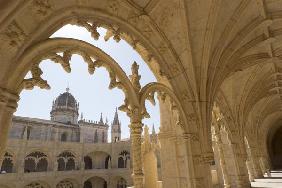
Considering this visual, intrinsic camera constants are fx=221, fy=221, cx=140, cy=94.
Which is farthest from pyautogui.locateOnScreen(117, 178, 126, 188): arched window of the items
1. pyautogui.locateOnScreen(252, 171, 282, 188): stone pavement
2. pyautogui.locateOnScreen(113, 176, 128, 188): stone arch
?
pyautogui.locateOnScreen(252, 171, 282, 188): stone pavement

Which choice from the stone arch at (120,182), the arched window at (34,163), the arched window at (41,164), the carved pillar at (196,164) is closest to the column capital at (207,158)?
the carved pillar at (196,164)

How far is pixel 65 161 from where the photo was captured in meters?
24.7

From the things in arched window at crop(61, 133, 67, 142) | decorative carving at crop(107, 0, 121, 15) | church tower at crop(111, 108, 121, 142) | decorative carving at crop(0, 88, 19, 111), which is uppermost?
church tower at crop(111, 108, 121, 142)

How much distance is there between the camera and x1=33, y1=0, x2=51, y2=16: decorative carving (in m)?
2.81

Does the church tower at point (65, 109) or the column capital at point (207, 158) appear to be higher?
the church tower at point (65, 109)

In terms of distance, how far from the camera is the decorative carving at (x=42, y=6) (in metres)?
2.81

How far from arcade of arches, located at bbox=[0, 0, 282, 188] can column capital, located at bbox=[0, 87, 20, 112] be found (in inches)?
0.5

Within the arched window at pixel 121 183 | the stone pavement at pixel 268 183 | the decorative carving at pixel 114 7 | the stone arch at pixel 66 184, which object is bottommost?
the arched window at pixel 121 183

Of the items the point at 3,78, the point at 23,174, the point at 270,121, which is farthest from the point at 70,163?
the point at 3,78

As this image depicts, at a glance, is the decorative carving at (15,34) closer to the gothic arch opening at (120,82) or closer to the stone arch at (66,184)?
the gothic arch opening at (120,82)

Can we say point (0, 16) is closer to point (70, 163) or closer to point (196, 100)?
point (196, 100)

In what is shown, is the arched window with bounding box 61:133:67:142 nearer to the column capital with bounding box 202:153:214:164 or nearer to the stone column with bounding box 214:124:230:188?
the stone column with bounding box 214:124:230:188

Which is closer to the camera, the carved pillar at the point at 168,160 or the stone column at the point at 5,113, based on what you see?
the stone column at the point at 5,113

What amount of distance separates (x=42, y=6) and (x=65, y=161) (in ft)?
80.4
